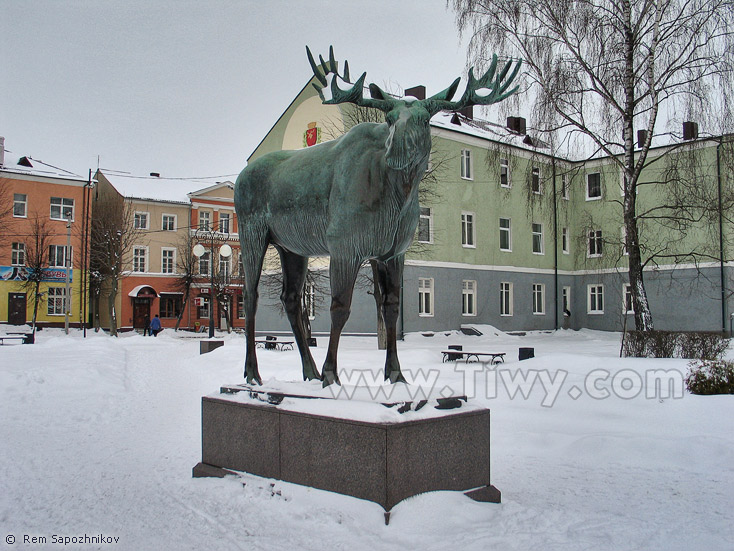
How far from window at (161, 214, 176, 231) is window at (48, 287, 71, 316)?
946 cm

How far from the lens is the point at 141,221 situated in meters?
48.9

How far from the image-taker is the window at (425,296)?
29.7 metres

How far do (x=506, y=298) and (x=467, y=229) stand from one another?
4.60 metres

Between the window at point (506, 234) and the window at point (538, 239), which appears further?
the window at point (538, 239)

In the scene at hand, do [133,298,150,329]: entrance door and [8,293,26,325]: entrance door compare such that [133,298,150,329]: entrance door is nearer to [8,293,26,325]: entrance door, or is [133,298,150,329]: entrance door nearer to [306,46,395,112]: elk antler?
[8,293,26,325]: entrance door

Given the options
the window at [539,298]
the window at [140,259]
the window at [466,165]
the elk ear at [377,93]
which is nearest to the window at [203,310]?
the window at [140,259]

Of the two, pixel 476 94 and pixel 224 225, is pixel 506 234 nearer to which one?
pixel 224 225

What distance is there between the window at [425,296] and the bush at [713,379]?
19.9 meters

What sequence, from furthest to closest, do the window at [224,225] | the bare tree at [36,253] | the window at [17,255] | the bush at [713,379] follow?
the window at [224,225] < the window at [17,255] < the bare tree at [36,253] < the bush at [713,379]

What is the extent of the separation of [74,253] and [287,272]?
42968 mm

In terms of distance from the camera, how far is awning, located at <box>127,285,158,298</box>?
154ft

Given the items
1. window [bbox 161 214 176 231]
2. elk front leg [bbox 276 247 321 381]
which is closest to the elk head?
elk front leg [bbox 276 247 321 381]

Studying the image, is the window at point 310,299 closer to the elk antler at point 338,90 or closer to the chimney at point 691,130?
the chimney at point 691,130

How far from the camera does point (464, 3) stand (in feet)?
62.7
